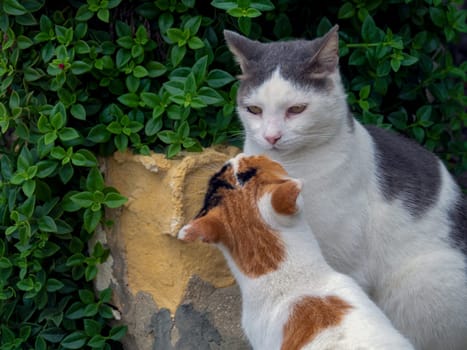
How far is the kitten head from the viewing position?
2859 mm

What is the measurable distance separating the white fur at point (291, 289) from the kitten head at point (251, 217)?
0.8 inches

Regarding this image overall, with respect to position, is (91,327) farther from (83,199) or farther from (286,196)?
(286,196)

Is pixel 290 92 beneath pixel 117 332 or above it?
above

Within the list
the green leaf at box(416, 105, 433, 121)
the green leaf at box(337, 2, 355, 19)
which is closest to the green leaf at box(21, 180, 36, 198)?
the green leaf at box(337, 2, 355, 19)

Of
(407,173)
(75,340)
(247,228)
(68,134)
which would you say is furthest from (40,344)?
(407,173)

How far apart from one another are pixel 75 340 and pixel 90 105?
46.2 inches

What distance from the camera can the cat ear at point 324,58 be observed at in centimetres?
335

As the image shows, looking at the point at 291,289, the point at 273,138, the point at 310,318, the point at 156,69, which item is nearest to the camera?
the point at 310,318

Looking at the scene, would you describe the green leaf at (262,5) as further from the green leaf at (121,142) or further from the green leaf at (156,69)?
the green leaf at (121,142)

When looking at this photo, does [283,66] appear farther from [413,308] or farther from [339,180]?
[413,308]

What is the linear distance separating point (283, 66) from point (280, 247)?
856mm

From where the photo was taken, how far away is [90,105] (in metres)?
4.03

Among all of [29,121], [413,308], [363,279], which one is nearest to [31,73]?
[29,121]

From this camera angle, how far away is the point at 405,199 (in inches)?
143
